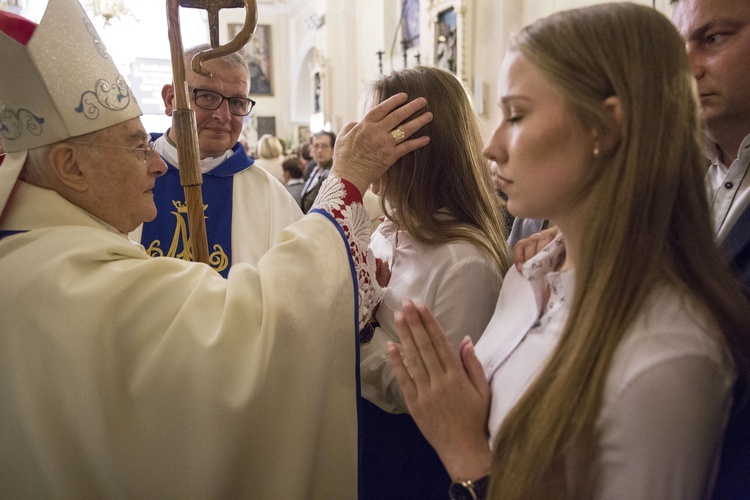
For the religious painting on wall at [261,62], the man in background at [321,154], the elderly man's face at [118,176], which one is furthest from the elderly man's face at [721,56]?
the religious painting on wall at [261,62]

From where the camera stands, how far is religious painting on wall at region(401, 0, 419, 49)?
932 centimetres

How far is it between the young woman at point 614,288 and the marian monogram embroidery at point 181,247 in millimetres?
1575

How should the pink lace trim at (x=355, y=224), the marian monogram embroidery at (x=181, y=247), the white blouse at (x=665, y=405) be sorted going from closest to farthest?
1. the white blouse at (x=665, y=405)
2. the pink lace trim at (x=355, y=224)
3. the marian monogram embroidery at (x=181, y=247)

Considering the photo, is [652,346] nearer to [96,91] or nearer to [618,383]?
[618,383]

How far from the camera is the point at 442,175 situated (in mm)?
1699

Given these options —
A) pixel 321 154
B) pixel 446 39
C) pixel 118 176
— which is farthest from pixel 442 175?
pixel 446 39

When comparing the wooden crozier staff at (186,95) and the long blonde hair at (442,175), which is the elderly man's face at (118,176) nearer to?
the wooden crozier staff at (186,95)

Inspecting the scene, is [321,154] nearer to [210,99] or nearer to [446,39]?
[446,39]

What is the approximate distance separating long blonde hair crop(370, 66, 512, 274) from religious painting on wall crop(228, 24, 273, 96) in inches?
619

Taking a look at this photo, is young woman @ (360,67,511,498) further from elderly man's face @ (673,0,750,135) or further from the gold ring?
elderly man's face @ (673,0,750,135)

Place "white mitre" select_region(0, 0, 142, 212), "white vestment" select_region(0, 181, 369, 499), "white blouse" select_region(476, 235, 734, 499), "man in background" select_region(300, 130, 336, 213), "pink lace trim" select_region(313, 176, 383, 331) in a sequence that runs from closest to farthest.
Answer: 1. "white blouse" select_region(476, 235, 734, 499)
2. "white vestment" select_region(0, 181, 369, 499)
3. "white mitre" select_region(0, 0, 142, 212)
4. "pink lace trim" select_region(313, 176, 383, 331)
5. "man in background" select_region(300, 130, 336, 213)

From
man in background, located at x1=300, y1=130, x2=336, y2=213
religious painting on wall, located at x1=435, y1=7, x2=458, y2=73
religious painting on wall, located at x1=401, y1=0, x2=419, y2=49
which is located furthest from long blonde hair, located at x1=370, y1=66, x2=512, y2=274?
religious painting on wall, located at x1=401, y1=0, x2=419, y2=49

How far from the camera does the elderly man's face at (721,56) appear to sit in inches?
56.6

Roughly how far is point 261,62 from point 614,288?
17.2 meters
